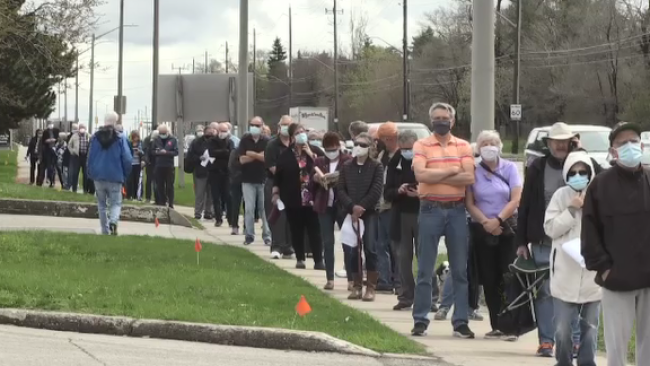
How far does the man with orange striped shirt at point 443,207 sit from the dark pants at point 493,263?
0.15m

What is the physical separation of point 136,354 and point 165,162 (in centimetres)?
1615

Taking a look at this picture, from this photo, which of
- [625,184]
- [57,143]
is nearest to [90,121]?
[57,143]

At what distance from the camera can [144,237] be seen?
17.6 metres

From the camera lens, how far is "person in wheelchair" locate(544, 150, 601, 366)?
28.3ft

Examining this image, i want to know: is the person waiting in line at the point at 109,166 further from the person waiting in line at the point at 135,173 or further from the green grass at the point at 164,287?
the person waiting in line at the point at 135,173

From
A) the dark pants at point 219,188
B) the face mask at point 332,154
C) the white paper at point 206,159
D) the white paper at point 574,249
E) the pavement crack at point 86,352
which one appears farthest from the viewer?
the dark pants at point 219,188

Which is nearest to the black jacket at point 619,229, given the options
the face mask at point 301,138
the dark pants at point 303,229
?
the dark pants at point 303,229

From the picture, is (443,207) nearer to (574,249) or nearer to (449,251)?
(449,251)

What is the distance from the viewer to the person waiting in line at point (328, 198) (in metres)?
14.4

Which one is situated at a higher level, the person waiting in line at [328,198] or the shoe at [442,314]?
the person waiting in line at [328,198]

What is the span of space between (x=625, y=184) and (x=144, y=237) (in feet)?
36.5

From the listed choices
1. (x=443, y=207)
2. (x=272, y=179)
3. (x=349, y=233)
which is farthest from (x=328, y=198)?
(x=443, y=207)

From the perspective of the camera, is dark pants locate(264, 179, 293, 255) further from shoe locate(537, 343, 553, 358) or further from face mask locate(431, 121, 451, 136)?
shoe locate(537, 343, 553, 358)

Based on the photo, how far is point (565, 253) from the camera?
8742 mm
